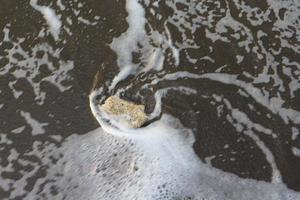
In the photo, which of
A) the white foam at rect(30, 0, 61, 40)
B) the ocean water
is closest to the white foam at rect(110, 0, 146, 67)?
the ocean water

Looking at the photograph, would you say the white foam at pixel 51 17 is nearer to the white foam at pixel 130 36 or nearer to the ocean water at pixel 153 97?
the ocean water at pixel 153 97

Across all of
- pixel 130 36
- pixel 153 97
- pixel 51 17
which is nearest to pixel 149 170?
pixel 153 97

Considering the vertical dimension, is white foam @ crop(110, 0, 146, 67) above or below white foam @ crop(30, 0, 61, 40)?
below

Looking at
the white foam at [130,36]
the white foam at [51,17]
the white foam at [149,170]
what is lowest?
the white foam at [149,170]

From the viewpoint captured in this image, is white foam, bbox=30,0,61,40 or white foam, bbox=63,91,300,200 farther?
white foam, bbox=30,0,61,40

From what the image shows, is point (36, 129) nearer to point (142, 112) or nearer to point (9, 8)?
point (142, 112)

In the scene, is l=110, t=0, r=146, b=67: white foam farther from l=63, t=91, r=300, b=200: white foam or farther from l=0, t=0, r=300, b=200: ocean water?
l=63, t=91, r=300, b=200: white foam

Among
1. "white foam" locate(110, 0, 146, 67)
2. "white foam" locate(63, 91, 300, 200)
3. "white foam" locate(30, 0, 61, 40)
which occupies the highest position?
"white foam" locate(30, 0, 61, 40)

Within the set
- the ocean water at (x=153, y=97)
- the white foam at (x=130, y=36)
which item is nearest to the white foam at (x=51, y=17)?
the ocean water at (x=153, y=97)
